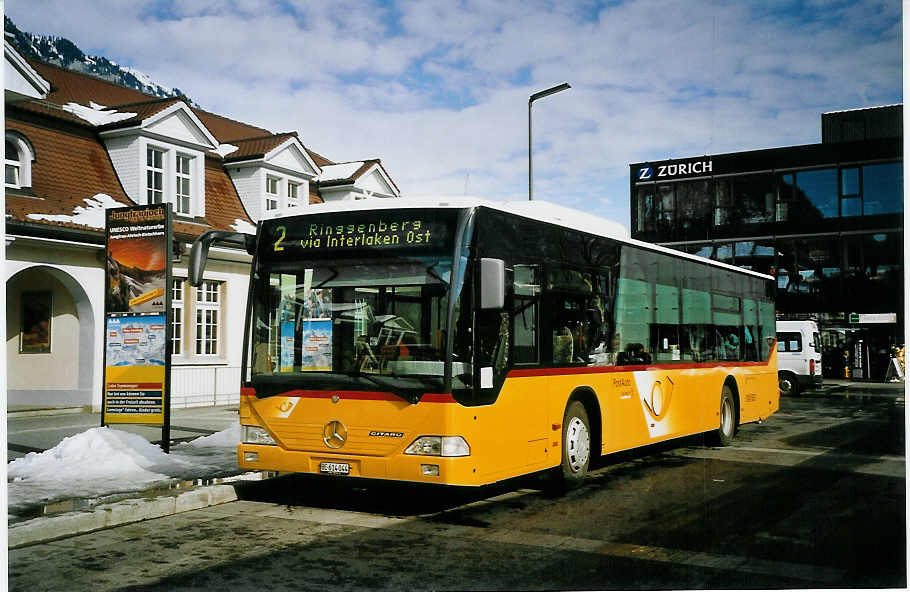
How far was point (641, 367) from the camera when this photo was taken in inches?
467

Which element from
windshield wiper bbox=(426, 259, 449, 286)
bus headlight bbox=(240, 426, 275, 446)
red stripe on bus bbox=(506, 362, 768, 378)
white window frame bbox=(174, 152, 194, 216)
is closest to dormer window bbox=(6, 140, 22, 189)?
white window frame bbox=(174, 152, 194, 216)

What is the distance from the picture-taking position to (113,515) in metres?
8.26

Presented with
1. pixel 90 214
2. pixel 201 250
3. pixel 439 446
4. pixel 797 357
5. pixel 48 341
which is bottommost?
pixel 439 446

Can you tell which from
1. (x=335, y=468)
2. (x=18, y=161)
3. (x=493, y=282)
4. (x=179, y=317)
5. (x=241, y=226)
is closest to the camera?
(x=493, y=282)

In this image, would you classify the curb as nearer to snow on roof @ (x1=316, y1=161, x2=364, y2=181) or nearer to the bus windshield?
the bus windshield

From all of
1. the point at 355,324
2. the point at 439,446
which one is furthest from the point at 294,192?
the point at 439,446

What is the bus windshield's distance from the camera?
8406mm

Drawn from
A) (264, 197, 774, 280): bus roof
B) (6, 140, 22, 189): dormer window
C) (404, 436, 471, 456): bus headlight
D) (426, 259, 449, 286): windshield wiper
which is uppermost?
(6, 140, 22, 189): dormer window

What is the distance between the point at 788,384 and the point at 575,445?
21447mm

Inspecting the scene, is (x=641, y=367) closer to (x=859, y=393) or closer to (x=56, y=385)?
(x=56, y=385)

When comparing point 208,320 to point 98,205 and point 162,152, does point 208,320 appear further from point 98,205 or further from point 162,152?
point 98,205

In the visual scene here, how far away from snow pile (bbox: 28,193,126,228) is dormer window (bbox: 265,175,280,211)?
5026 mm

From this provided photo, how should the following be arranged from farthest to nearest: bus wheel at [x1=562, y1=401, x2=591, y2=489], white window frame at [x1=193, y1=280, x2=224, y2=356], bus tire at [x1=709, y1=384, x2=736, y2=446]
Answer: white window frame at [x1=193, y1=280, x2=224, y2=356] → bus tire at [x1=709, y1=384, x2=736, y2=446] → bus wheel at [x1=562, y1=401, x2=591, y2=489]

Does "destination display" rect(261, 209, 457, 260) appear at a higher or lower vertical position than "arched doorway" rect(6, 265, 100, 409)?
higher
